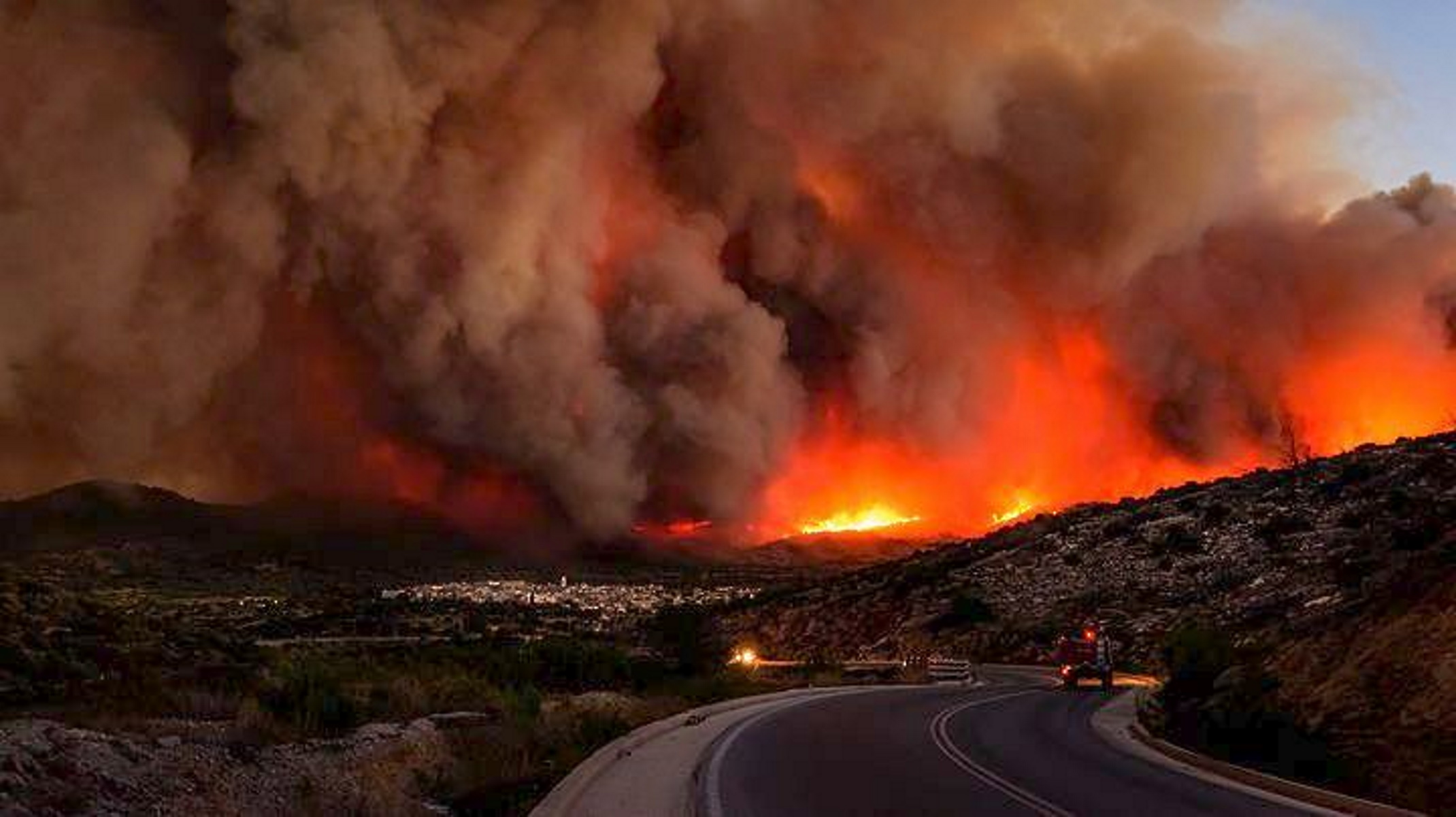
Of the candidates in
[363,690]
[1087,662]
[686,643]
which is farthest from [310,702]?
[1087,662]

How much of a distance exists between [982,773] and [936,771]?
1.70 feet

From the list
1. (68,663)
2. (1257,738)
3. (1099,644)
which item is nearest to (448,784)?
(1257,738)

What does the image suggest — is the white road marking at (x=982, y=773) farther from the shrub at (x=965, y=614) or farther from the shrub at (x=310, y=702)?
the shrub at (x=965, y=614)

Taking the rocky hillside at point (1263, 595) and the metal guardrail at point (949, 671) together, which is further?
the metal guardrail at point (949, 671)

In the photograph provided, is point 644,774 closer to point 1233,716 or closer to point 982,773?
point 982,773

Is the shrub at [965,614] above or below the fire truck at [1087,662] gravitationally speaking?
above

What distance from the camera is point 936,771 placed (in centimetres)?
1250

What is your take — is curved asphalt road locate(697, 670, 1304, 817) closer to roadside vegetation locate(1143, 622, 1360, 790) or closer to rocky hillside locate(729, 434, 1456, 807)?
roadside vegetation locate(1143, 622, 1360, 790)

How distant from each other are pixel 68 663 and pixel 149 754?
39.7 ft

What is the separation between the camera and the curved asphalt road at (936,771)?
10000mm

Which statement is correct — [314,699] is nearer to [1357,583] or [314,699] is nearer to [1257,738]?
[1257,738]

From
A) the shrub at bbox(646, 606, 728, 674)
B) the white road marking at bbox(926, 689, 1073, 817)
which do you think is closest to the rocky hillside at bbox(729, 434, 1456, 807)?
the white road marking at bbox(926, 689, 1073, 817)

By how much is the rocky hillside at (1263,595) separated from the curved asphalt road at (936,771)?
1776 millimetres

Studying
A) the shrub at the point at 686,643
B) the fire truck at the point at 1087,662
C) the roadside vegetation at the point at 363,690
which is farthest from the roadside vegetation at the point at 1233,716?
the shrub at the point at 686,643
